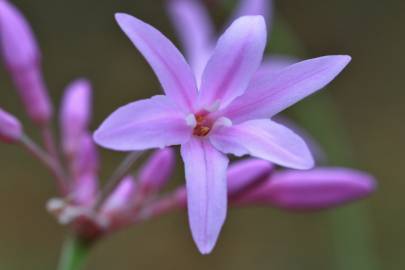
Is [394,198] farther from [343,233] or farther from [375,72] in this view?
[343,233]

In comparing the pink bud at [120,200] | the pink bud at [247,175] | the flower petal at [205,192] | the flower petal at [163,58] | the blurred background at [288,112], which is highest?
the flower petal at [163,58]

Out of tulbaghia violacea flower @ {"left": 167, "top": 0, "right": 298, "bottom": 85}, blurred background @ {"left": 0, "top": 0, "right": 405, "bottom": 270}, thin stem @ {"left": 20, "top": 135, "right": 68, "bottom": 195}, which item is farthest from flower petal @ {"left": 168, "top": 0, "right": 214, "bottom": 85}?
blurred background @ {"left": 0, "top": 0, "right": 405, "bottom": 270}

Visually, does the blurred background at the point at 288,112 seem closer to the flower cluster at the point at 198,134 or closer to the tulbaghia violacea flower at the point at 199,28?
the tulbaghia violacea flower at the point at 199,28

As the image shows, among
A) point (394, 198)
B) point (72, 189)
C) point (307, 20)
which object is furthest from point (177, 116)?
point (307, 20)

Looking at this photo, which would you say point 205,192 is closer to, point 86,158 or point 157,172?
point 157,172

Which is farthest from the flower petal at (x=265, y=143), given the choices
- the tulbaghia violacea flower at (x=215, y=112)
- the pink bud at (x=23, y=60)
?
the pink bud at (x=23, y=60)
